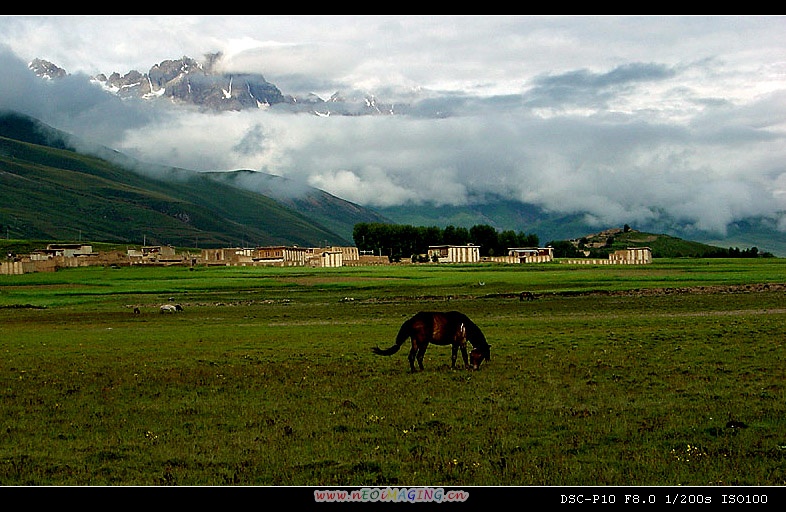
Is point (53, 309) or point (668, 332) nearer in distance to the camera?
point (668, 332)

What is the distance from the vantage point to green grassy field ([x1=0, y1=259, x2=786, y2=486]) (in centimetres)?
1174

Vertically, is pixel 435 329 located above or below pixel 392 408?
above

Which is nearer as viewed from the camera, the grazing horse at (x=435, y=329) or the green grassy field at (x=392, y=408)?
the green grassy field at (x=392, y=408)

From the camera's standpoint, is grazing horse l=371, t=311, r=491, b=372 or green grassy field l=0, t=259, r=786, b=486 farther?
grazing horse l=371, t=311, r=491, b=372

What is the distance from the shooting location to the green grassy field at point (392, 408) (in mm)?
11742

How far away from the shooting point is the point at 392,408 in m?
17.1

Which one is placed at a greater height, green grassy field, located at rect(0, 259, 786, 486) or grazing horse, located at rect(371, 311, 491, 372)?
grazing horse, located at rect(371, 311, 491, 372)

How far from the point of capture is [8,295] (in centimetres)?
9038

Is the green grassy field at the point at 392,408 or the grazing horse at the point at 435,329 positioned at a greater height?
the grazing horse at the point at 435,329

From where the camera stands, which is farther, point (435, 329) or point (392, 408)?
point (435, 329)

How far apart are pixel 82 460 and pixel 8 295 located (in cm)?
8741
